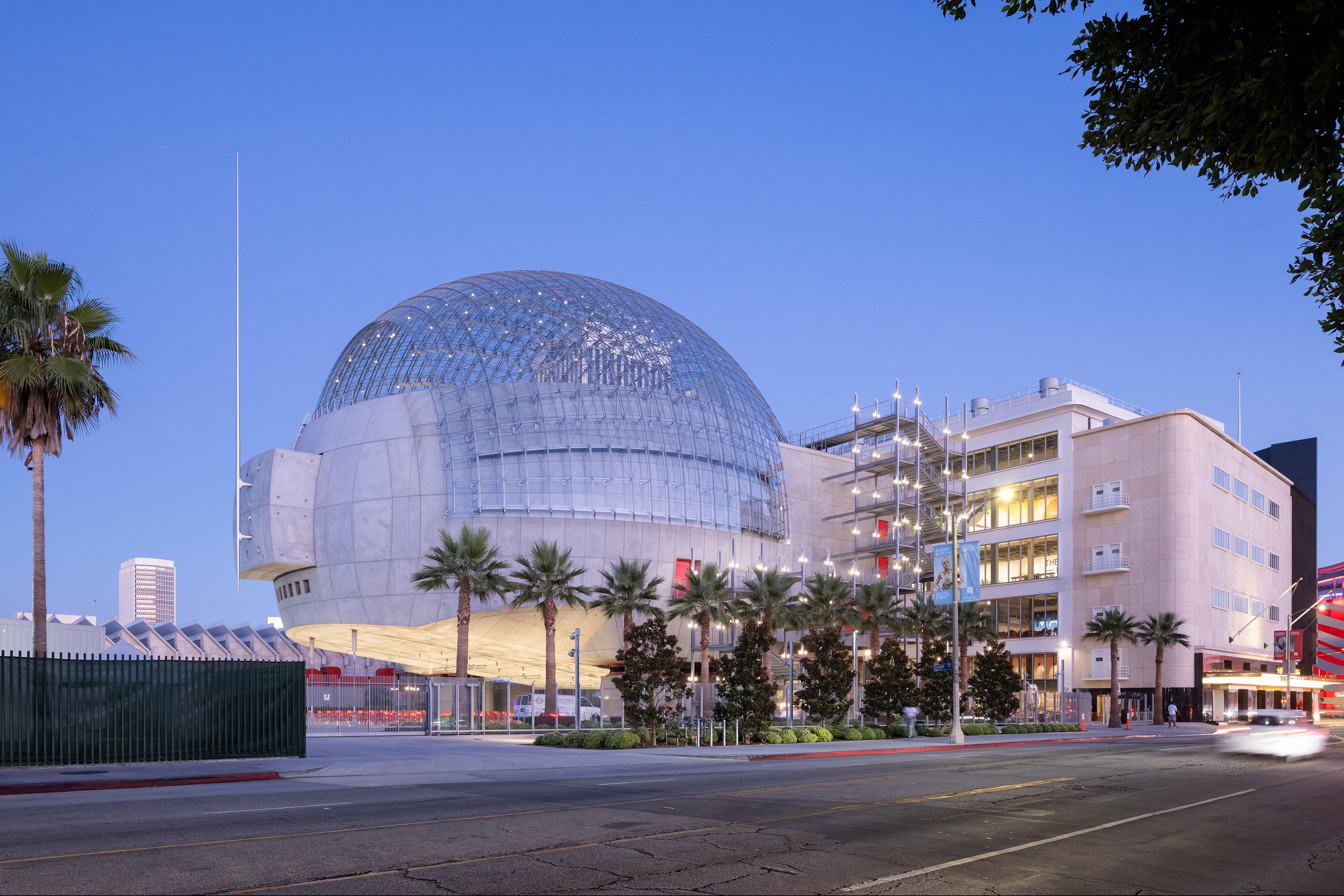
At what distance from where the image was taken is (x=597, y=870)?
1104cm

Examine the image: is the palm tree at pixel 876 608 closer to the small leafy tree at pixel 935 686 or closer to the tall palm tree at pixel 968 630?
the tall palm tree at pixel 968 630

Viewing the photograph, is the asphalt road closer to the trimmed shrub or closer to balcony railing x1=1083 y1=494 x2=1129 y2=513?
the trimmed shrub

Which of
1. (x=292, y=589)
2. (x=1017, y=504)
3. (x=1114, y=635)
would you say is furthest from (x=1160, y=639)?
(x=292, y=589)

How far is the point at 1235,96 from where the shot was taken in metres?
9.20

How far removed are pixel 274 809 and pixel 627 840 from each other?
667 cm

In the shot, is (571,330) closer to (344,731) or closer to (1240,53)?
(344,731)

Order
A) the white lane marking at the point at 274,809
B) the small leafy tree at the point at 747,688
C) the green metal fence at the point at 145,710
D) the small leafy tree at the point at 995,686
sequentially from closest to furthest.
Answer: the white lane marking at the point at 274,809, the green metal fence at the point at 145,710, the small leafy tree at the point at 747,688, the small leafy tree at the point at 995,686

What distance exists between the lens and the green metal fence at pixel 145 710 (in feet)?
83.1

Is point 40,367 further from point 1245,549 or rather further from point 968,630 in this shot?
point 1245,549

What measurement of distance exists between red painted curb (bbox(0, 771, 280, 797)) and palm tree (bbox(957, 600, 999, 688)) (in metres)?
46.3

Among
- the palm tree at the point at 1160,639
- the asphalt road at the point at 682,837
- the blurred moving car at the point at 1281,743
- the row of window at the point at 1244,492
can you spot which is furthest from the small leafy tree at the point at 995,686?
the row of window at the point at 1244,492

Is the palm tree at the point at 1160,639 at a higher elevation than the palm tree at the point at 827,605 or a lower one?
lower

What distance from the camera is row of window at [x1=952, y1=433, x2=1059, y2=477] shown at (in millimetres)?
86250

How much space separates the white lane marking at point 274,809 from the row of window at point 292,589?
57.7m
